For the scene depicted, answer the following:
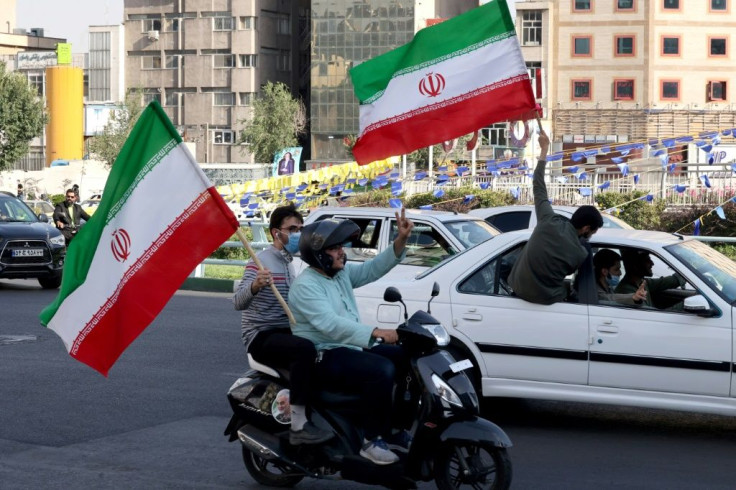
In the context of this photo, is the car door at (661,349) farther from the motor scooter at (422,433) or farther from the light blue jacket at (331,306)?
the light blue jacket at (331,306)

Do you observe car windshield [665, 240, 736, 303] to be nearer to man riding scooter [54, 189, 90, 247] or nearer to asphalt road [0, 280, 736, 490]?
asphalt road [0, 280, 736, 490]

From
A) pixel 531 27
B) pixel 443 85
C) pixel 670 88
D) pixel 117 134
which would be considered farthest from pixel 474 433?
pixel 117 134

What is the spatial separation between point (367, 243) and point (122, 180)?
23.9ft

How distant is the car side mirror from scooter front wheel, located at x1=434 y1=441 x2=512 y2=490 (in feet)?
8.04

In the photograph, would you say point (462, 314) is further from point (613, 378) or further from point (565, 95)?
point (565, 95)

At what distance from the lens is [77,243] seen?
743 cm

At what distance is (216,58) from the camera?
323 ft

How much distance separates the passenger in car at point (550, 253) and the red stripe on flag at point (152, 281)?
2467 millimetres

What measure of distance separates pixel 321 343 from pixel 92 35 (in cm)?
10158

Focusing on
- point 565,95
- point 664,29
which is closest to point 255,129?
point 565,95

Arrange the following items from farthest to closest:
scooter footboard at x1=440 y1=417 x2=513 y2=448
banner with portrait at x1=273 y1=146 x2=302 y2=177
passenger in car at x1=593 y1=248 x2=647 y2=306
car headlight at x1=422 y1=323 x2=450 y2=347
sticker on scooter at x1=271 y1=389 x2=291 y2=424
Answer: banner with portrait at x1=273 y1=146 x2=302 y2=177, passenger in car at x1=593 y1=248 x2=647 y2=306, sticker on scooter at x1=271 y1=389 x2=291 y2=424, car headlight at x1=422 y1=323 x2=450 y2=347, scooter footboard at x1=440 y1=417 x2=513 y2=448

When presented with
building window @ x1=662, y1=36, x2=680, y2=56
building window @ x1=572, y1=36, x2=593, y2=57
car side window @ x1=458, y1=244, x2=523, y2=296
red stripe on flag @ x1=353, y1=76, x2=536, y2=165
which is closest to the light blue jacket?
car side window @ x1=458, y1=244, x2=523, y2=296

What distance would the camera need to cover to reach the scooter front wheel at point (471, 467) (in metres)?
6.72

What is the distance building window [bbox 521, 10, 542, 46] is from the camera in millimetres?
78250
